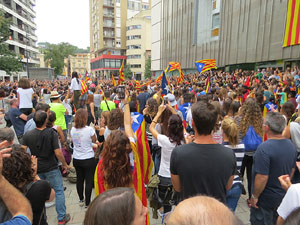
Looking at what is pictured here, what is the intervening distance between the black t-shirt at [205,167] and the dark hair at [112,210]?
3.02 feet

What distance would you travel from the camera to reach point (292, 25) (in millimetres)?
14836

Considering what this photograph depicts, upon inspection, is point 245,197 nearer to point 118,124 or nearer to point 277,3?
point 118,124

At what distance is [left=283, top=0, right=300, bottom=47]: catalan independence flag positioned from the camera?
1427cm

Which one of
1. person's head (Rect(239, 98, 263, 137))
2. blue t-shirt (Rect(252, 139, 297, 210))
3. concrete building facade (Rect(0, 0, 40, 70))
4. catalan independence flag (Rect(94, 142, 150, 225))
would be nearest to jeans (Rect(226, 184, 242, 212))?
blue t-shirt (Rect(252, 139, 297, 210))

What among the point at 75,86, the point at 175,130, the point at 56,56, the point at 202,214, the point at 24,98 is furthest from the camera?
the point at 56,56

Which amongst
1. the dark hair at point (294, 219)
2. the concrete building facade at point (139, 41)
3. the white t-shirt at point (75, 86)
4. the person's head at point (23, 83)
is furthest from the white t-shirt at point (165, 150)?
the concrete building facade at point (139, 41)

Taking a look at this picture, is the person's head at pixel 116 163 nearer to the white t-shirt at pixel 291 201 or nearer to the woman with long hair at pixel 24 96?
the white t-shirt at pixel 291 201

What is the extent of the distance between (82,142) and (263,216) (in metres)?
2.92

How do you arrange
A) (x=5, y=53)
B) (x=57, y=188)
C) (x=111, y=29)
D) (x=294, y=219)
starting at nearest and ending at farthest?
(x=294, y=219), (x=57, y=188), (x=5, y=53), (x=111, y=29)

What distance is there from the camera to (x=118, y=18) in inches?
2586

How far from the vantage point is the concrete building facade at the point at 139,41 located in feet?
204

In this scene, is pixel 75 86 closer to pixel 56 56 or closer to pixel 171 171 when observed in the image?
pixel 171 171

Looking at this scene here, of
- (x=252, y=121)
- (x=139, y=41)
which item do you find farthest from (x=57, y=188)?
(x=139, y=41)

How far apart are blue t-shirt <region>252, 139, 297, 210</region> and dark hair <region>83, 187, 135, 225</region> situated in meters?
1.86
